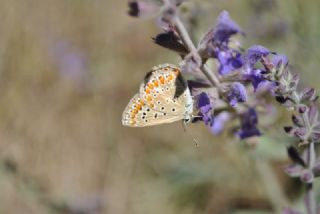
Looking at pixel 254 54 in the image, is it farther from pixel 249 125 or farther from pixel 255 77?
pixel 249 125

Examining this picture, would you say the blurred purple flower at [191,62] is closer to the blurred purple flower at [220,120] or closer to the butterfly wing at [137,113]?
the butterfly wing at [137,113]

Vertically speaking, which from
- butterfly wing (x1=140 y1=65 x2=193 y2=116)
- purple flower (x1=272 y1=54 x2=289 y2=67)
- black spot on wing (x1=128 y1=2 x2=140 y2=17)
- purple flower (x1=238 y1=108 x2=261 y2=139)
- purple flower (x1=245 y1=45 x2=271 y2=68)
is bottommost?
purple flower (x1=238 y1=108 x2=261 y2=139)

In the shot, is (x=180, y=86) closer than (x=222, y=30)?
No

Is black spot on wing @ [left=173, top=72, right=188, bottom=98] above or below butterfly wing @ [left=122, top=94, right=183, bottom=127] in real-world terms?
above

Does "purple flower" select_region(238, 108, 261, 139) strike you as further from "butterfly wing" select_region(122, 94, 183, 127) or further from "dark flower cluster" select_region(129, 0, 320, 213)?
"butterfly wing" select_region(122, 94, 183, 127)

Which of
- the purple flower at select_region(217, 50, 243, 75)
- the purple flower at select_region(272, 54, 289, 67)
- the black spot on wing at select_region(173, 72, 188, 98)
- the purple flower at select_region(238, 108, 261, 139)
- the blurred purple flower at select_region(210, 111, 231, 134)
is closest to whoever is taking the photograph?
the purple flower at select_region(272, 54, 289, 67)

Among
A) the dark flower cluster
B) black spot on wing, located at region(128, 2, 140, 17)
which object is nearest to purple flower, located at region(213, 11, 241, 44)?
the dark flower cluster

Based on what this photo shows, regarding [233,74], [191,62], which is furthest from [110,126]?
[191,62]
